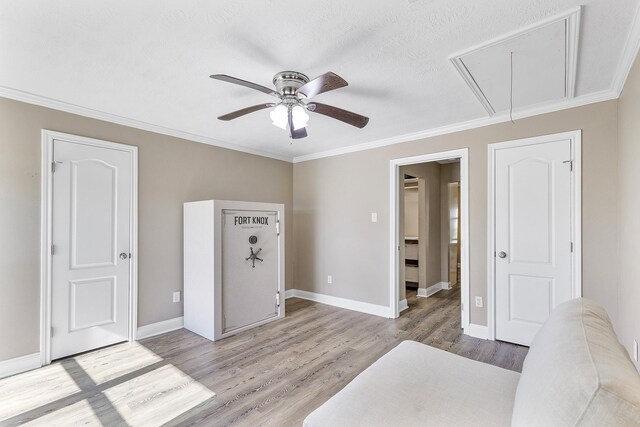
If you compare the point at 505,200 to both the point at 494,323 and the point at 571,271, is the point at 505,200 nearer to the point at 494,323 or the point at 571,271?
the point at 571,271

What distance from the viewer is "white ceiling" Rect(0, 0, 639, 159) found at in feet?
5.24

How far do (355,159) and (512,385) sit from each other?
3.41 metres

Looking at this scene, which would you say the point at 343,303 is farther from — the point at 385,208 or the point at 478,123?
the point at 478,123

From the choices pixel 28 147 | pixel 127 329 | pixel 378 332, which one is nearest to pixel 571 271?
pixel 378 332

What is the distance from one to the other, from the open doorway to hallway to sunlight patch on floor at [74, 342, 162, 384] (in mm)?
3588

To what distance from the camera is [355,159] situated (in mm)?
4418

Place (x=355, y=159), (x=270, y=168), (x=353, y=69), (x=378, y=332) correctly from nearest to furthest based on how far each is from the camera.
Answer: (x=353, y=69), (x=378, y=332), (x=355, y=159), (x=270, y=168)

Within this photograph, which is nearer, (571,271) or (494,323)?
(571,271)

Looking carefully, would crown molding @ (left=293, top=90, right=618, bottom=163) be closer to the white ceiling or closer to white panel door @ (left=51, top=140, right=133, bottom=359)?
the white ceiling

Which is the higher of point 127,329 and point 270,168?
point 270,168

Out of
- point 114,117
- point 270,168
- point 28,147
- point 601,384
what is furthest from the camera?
point 270,168

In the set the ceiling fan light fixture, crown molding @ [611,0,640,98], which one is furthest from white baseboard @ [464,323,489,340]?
the ceiling fan light fixture

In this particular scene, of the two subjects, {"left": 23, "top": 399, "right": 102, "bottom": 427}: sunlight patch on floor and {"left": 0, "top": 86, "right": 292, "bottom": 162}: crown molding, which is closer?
{"left": 23, "top": 399, "right": 102, "bottom": 427}: sunlight patch on floor

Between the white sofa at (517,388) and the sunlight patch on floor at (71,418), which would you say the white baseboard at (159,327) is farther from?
the white sofa at (517,388)
